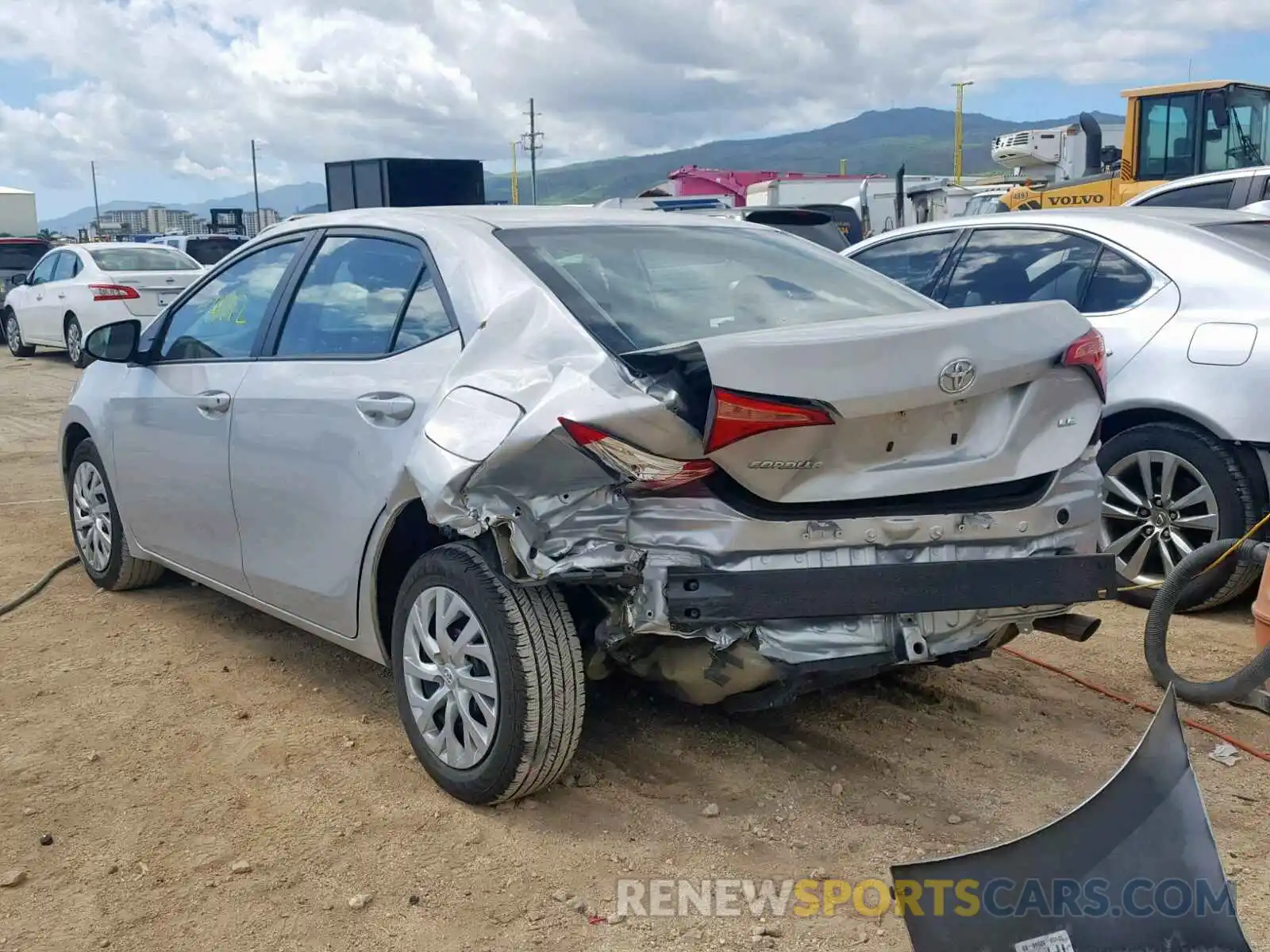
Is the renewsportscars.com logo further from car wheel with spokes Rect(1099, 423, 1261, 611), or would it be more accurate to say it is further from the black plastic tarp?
car wheel with spokes Rect(1099, 423, 1261, 611)

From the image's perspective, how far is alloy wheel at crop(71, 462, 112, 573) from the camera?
17.2ft

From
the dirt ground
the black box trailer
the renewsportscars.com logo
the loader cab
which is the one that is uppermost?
the loader cab

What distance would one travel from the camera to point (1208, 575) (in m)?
4.61

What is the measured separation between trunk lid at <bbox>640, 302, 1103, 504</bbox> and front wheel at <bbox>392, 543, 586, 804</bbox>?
67 centimetres

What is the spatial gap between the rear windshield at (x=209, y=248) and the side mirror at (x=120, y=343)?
51.2ft

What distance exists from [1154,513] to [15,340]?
16.4 m

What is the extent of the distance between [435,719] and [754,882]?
103cm

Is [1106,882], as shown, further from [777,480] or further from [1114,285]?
[1114,285]

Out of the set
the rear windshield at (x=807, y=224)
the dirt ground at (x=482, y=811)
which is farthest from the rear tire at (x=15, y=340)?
the dirt ground at (x=482, y=811)

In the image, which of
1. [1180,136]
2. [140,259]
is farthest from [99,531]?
[1180,136]

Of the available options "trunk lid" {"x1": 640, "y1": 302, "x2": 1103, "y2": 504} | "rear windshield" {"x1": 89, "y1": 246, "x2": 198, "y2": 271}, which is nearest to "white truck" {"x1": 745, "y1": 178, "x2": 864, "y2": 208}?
"rear windshield" {"x1": 89, "y1": 246, "x2": 198, "y2": 271}

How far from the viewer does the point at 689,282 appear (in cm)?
361

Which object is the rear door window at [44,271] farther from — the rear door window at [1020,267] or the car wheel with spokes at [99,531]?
the rear door window at [1020,267]

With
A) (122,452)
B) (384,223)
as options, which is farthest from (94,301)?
(384,223)
